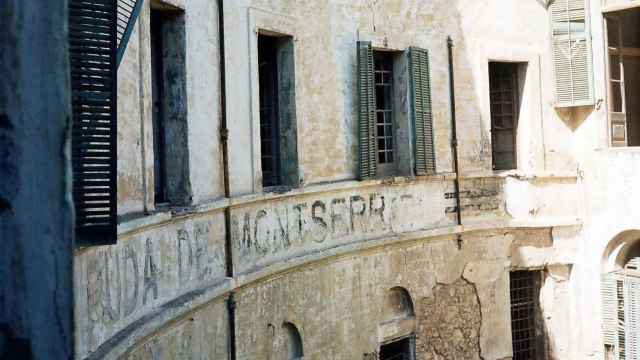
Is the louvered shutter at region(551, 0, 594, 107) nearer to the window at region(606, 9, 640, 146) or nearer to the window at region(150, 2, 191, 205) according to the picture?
the window at region(606, 9, 640, 146)

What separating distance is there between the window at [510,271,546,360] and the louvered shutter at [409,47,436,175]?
3.08 metres

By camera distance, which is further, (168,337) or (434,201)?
(434,201)

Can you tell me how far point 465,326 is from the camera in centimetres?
1419

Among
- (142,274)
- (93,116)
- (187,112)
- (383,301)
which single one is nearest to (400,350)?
(383,301)

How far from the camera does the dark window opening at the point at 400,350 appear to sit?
1334 cm

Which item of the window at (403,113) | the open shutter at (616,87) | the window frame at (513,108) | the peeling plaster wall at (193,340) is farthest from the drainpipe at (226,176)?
the open shutter at (616,87)

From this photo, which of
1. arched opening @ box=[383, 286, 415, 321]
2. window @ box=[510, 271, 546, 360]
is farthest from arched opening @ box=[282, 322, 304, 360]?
window @ box=[510, 271, 546, 360]

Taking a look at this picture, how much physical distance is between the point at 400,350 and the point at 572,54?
5.93 metres

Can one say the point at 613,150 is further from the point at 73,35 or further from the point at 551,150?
the point at 73,35

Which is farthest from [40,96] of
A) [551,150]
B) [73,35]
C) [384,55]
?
[551,150]

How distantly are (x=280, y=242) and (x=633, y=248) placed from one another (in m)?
7.06

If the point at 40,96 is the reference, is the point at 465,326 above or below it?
below

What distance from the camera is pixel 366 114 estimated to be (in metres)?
12.4

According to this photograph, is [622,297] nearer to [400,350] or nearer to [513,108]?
[513,108]
